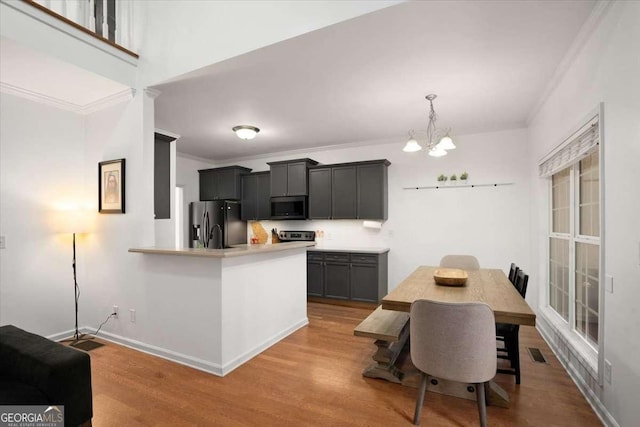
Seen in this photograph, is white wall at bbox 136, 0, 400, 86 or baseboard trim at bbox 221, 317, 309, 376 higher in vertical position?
white wall at bbox 136, 0, 400, 86

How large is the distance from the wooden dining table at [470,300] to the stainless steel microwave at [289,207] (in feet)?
10.1

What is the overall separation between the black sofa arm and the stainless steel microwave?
13.6 ft

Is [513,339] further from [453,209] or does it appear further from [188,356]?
[188,356]

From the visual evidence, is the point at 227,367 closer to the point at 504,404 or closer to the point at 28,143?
the point at 504,404

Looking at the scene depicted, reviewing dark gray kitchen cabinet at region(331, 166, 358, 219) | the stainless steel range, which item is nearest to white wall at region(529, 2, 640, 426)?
dark gray kitchen cabinet at region(331, 166, 358, 219)

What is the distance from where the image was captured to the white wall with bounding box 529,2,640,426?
167cm

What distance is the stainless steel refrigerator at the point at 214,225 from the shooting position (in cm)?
583

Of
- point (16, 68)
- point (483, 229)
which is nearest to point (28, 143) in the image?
point (16, 68)

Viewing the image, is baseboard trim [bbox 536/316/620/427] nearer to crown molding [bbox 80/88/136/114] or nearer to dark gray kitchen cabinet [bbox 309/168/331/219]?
dark gray kitchen cabinet [bbox 309/168/331/219]

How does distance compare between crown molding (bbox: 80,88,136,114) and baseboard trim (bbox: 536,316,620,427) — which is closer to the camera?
Answer: baseboard trim (bbox: 536,316,620,427)

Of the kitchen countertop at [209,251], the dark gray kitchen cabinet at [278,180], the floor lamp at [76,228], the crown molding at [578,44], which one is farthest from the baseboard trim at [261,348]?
the crown molding at [578,44]

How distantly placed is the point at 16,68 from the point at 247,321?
303 centimetres

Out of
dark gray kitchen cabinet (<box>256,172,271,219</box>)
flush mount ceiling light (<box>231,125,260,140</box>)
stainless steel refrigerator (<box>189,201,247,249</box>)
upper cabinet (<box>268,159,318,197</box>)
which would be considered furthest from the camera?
dark gray kitchen cabinet (<box>256,172,271,219</box>)

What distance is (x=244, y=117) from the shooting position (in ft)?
13.7
